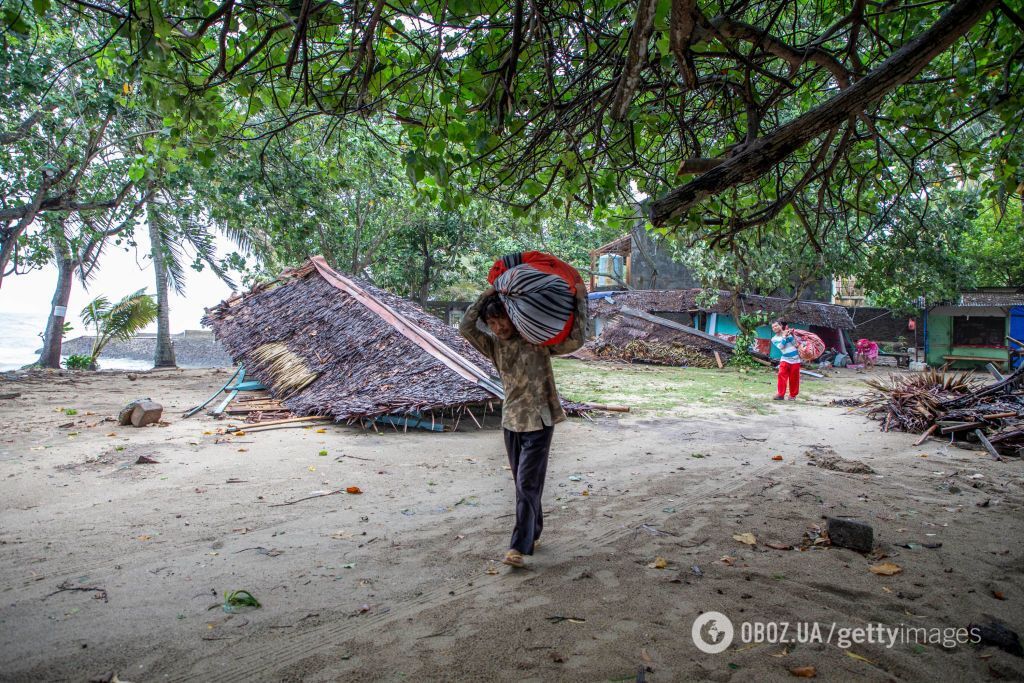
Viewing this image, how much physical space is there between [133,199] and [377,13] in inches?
572

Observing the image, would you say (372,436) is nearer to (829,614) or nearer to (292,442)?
(292,442)

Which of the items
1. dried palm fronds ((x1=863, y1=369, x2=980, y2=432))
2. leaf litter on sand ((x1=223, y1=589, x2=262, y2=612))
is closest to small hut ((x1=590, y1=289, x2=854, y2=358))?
dried palm fronds ((x1=863, y1=369, x2=980, y2=432))

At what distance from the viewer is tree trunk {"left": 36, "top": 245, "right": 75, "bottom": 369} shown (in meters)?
17.1

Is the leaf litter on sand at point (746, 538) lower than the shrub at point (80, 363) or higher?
lower

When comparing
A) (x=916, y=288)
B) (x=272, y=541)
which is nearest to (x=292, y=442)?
(x=272, y=541)

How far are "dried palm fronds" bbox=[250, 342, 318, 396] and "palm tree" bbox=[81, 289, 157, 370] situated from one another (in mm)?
9448

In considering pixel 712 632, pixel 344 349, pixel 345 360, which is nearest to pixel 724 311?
pixel 344 349

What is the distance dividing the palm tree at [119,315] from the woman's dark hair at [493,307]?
694 inches

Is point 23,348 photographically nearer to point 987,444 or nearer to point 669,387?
point 669,387

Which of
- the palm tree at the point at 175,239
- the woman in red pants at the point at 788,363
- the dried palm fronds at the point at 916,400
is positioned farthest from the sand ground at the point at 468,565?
the palm tree at the point at 175,239

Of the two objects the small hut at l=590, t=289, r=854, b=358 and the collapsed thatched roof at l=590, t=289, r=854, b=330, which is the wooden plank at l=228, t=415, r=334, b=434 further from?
the collapsed thatched roof at l=590, t=289, r=854, b=330

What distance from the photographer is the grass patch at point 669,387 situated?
1130cm

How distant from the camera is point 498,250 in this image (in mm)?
21328

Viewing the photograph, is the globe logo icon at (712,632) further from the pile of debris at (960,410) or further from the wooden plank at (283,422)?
the wooden plank at (283,422)
